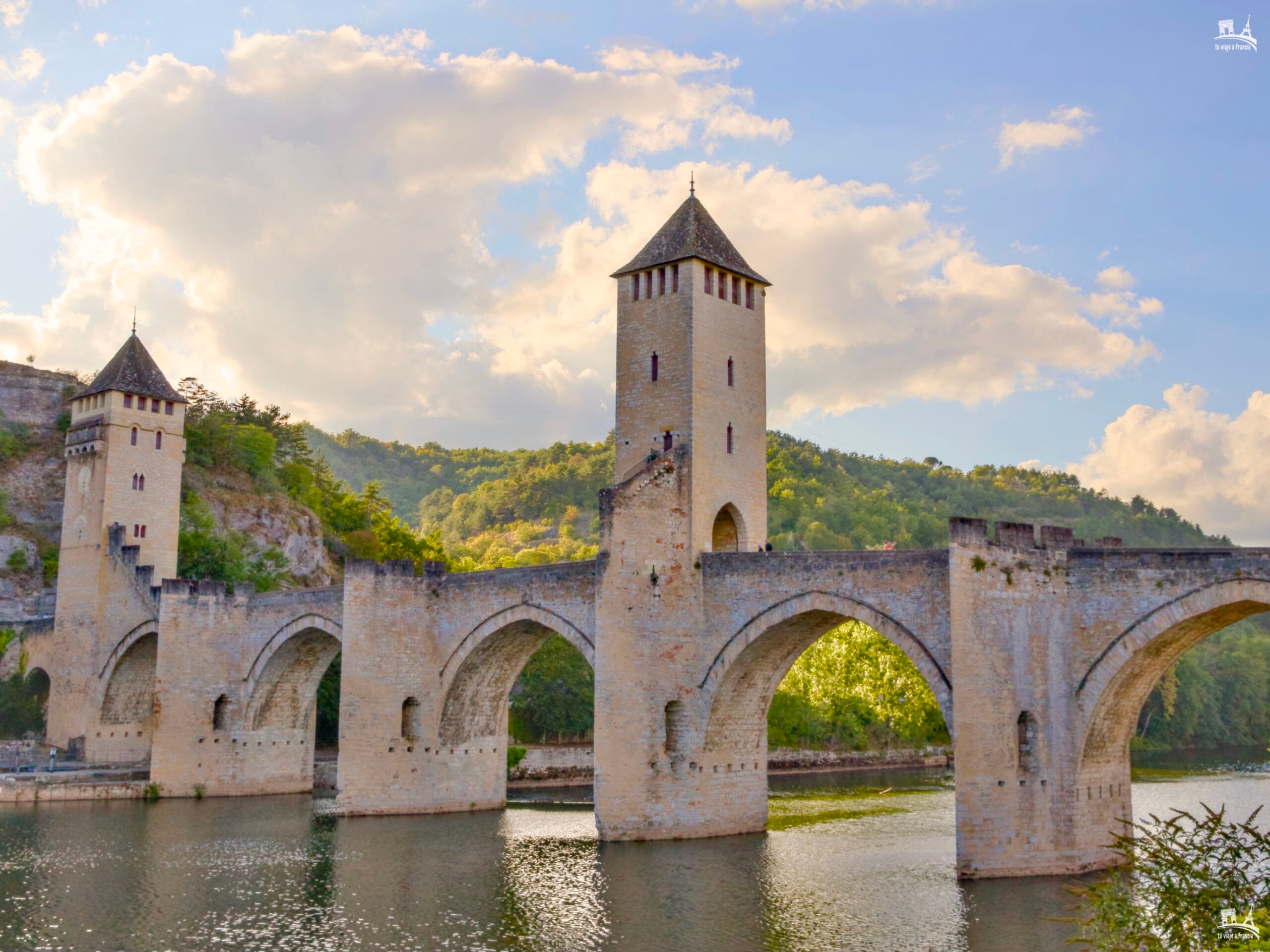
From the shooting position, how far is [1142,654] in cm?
2009

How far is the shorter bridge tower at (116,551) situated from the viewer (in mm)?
40344

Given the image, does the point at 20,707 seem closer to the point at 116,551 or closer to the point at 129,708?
the point at 129,708

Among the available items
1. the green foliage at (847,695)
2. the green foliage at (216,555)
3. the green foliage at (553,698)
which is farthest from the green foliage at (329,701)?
the green foliage at (847,695)

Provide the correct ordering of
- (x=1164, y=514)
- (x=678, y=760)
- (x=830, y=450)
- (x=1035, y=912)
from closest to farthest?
(x=1035, y=912) < (x=678, y=760) < (x=1164, y=514) < (x=830, y=450)

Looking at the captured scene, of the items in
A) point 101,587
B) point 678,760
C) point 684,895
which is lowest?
point 684,895

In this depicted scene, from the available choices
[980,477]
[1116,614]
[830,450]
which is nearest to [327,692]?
[1116,614]

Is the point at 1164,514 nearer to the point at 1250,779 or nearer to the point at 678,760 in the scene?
the point at 1250,779

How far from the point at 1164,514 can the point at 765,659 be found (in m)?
89.1

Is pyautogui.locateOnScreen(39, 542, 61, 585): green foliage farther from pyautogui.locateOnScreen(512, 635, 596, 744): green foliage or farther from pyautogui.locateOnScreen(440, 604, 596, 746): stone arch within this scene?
pyautogui.locateOnScreen(440, 604, 596, 746): stone arch

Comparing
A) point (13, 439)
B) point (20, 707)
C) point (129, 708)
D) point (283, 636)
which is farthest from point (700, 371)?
point (13, 439)

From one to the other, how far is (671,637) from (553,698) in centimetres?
2139

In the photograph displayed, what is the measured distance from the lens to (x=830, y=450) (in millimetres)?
115938

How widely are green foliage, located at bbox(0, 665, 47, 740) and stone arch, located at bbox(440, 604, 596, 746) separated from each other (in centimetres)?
1897

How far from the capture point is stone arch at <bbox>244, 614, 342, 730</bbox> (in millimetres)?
35469
